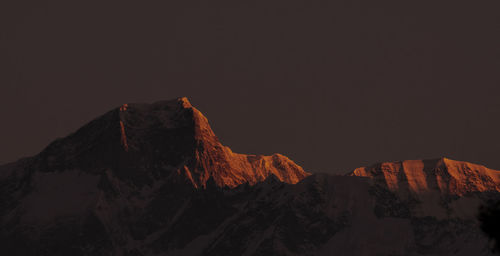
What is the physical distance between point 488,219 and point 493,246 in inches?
59.5

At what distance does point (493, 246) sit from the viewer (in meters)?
60.9

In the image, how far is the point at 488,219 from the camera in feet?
198
